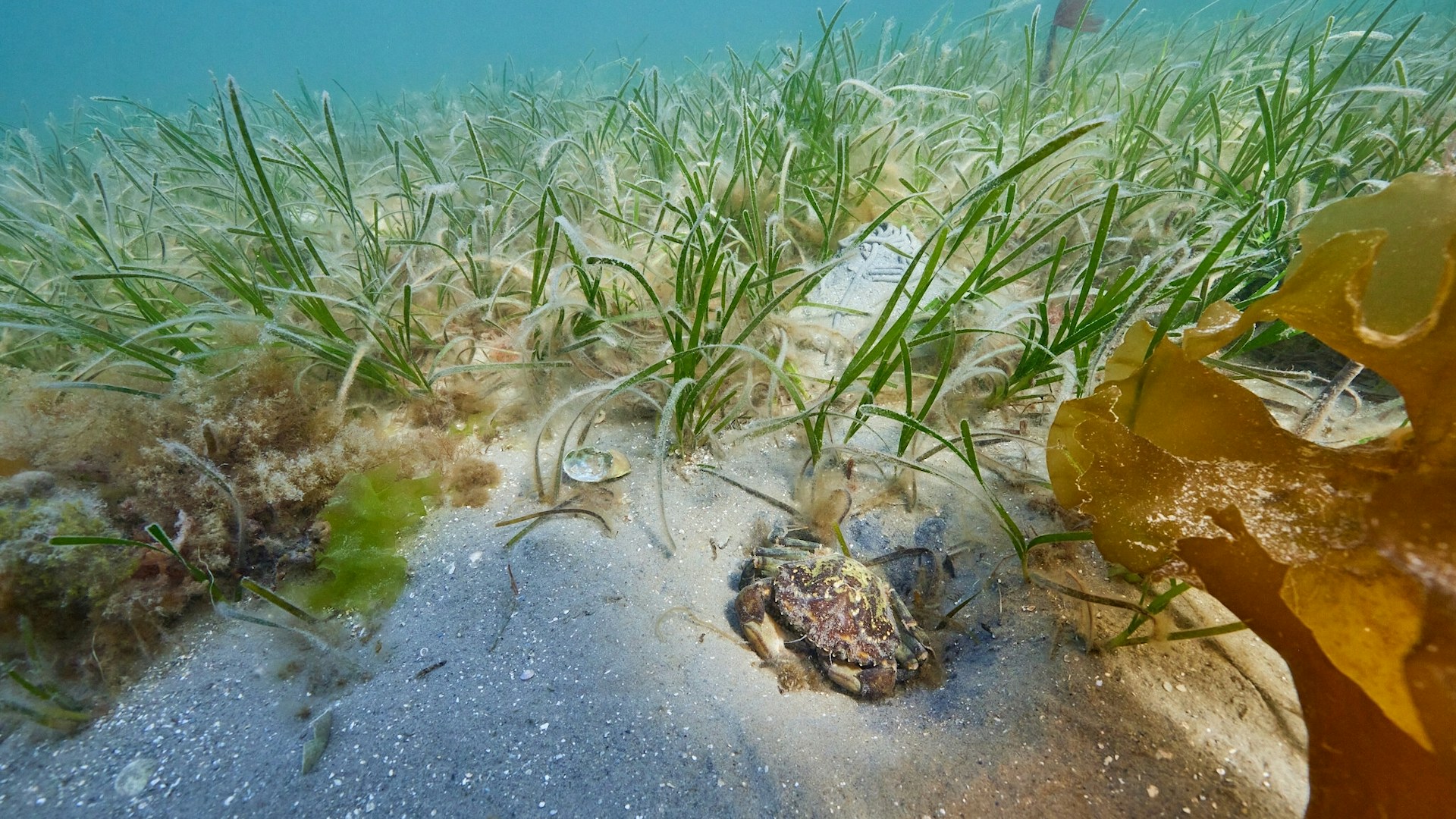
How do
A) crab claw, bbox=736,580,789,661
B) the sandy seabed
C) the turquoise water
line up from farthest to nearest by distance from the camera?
1. the turquoise water
2. crab claw, bbox=736,580,789,661
3. the sandy seabed

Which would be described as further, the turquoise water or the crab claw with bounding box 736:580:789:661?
the turquoise water

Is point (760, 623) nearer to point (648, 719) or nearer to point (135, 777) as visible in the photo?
point (648, 719)

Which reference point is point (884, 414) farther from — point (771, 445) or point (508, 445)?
point (508, 445)

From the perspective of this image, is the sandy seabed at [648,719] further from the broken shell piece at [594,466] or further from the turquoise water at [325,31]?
the turquoise water at [325,31]

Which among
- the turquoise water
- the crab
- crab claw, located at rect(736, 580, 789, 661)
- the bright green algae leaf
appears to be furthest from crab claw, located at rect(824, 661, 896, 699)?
the turquoise water

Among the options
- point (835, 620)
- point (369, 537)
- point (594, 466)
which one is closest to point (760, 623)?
point (835, 620)

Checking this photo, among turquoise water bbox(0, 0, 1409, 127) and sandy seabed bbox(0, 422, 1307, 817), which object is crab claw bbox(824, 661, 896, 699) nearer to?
sandy seabed bbox(0, 422, 1307, 817)

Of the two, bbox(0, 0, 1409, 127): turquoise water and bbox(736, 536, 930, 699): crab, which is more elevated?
bbox(0, 0, 1409, 127): turquoise water
